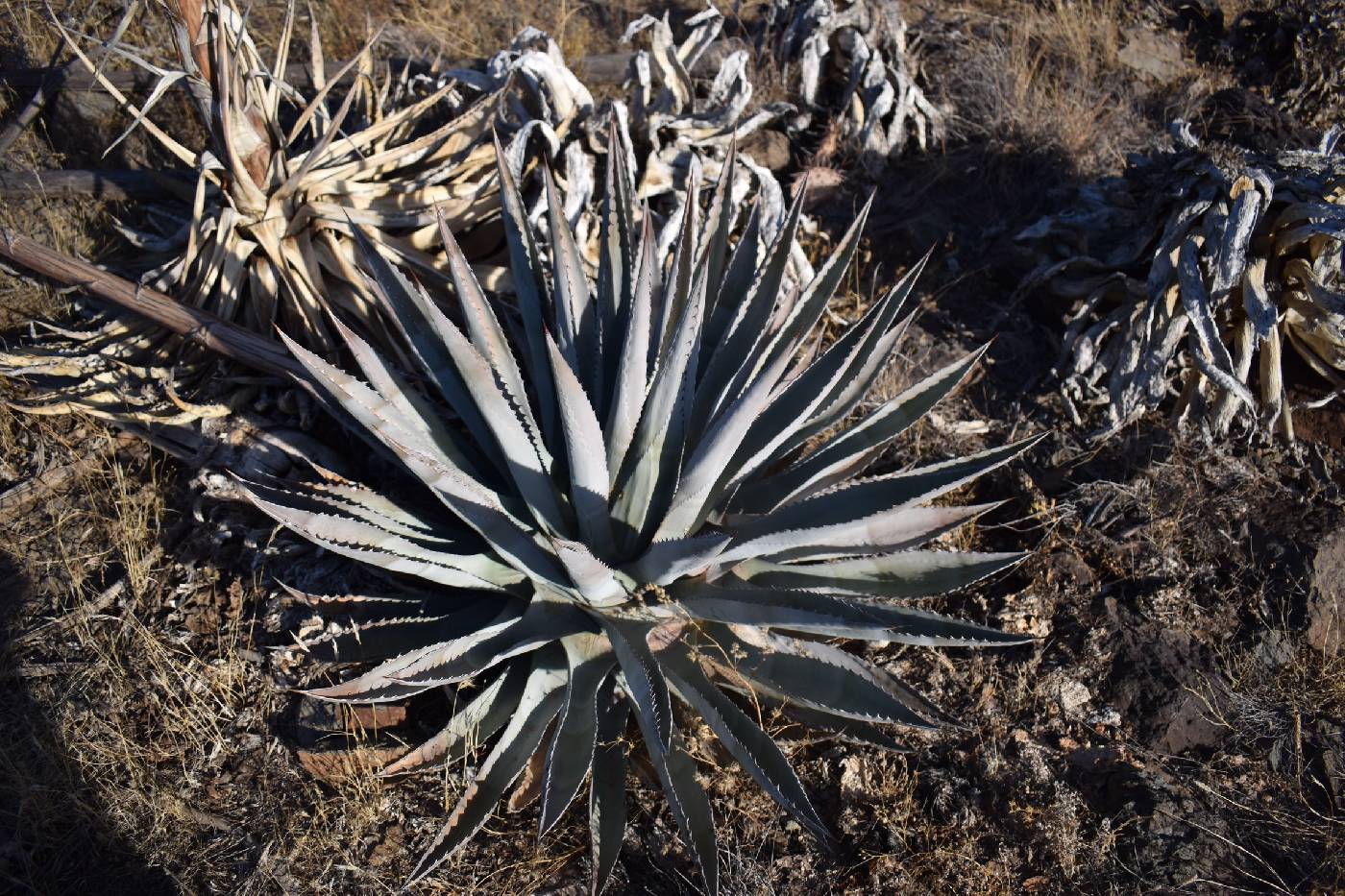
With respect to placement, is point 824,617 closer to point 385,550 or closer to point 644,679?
point 644,679

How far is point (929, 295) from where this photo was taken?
373 centimetres

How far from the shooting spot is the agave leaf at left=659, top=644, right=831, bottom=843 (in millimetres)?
2141

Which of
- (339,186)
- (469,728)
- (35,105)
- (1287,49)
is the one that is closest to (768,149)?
(339,186)

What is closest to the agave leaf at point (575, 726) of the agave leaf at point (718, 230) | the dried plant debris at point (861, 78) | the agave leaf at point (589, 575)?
the agave leaf at point (589, 575)

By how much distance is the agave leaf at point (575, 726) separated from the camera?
2.18 m

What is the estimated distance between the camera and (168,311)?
2.99 m

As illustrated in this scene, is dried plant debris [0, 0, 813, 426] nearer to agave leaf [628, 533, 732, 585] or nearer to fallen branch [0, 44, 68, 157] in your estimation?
fallen branch [0, 44, 68, 157]

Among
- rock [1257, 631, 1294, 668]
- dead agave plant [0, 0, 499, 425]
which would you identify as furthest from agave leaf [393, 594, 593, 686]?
rock [1257, 631, 1294, 668]


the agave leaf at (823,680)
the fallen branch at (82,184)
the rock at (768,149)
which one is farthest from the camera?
the rock at (768,149)

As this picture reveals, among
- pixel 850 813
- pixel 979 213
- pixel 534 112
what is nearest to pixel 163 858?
pixel 850 813

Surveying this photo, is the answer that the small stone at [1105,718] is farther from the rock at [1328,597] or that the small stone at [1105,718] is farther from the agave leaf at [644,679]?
the agave leaf at [644,679]

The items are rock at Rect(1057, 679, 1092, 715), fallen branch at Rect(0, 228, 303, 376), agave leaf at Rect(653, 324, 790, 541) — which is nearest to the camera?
agave leaf at Rect(653, 324, 790, 541)

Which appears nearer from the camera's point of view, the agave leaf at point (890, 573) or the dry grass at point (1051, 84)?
the agave leaf at point (890, 573)

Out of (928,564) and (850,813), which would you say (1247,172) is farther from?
(850,813)
